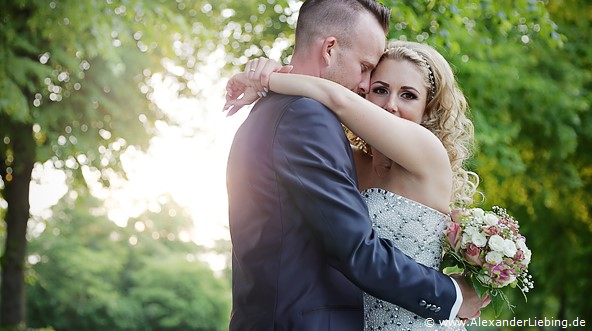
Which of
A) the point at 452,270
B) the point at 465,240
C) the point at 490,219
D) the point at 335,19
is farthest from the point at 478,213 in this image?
the point at 335,19

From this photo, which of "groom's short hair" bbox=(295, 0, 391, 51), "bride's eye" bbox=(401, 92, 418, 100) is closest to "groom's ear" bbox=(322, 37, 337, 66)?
"groom's short hair" bbox=(295, 0, 391, 51)

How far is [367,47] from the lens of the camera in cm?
363

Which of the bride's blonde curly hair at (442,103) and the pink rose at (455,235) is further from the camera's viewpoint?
the bride's blonde curly hair at (442,103)

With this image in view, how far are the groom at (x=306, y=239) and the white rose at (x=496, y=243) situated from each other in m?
0.27

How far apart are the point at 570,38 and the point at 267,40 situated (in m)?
7.69

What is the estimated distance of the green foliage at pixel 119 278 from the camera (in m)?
25.2

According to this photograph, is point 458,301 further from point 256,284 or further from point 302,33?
point 302,33

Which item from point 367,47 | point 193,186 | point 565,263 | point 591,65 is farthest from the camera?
point 193,186

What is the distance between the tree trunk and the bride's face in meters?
10.8

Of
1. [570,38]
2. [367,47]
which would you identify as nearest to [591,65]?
[570,38]

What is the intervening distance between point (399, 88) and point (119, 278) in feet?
81.2

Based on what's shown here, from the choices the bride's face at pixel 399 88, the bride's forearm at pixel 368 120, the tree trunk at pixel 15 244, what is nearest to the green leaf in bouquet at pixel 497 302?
the bride's forearm at pixel 368 120

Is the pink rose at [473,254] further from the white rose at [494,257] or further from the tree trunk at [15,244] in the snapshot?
the tree trunk at [15,244]

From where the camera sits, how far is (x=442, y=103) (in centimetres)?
410
